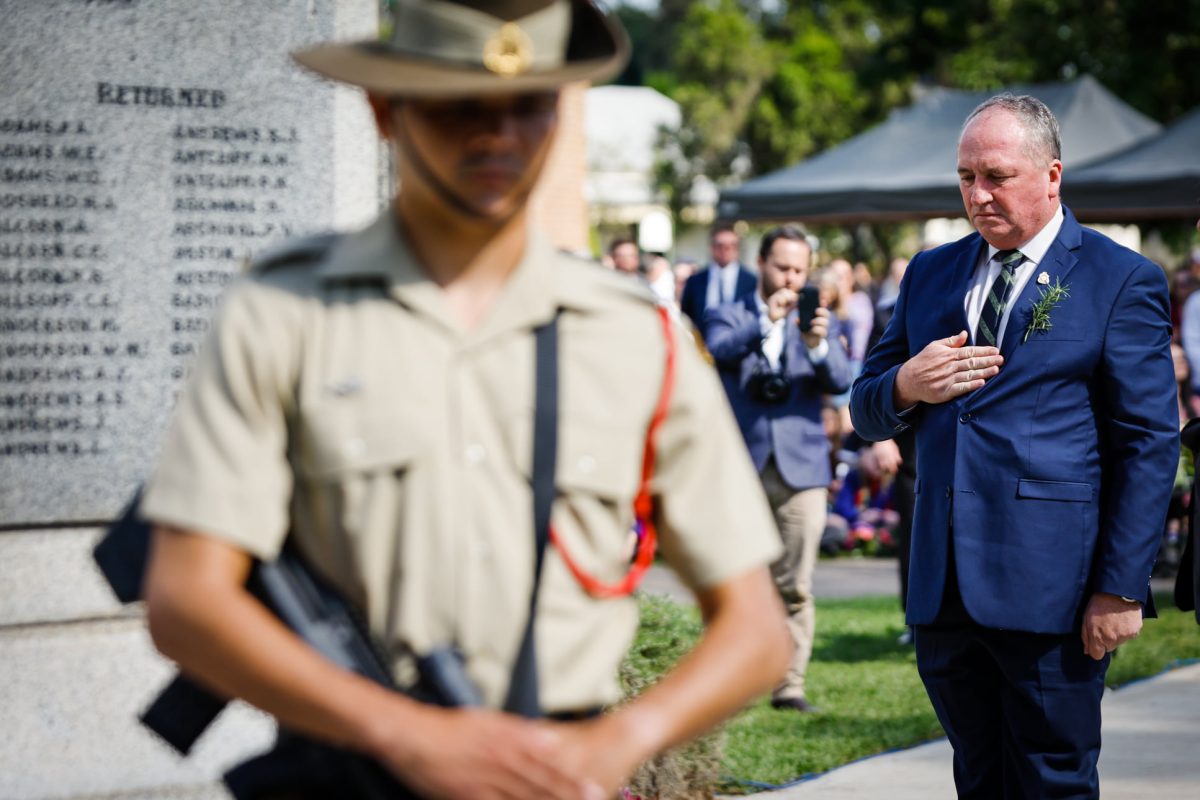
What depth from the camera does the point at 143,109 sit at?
4.90 meters

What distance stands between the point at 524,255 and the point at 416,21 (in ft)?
1.07

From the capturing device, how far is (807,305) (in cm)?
792

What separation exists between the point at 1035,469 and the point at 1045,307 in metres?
0.40

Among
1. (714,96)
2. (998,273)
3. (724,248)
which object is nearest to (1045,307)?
(998,273)

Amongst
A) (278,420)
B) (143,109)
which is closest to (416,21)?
(278,420)

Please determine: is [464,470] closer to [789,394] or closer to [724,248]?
[789,394]

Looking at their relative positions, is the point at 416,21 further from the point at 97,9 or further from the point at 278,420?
the point at 97,9

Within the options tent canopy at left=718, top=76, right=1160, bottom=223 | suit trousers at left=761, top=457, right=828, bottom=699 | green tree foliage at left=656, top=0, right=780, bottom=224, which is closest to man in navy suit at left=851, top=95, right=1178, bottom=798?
suit trousers at left=761, top=457, right=828, bottom=699

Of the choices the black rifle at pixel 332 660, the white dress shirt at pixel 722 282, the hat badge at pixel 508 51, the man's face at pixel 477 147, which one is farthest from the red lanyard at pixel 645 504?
the white dress shirt at pixel 722 282

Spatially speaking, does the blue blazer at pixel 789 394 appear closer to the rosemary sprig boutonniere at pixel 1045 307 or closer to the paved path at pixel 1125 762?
A: the paved path at pixel 1125 762

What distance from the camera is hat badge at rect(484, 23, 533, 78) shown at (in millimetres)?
2053

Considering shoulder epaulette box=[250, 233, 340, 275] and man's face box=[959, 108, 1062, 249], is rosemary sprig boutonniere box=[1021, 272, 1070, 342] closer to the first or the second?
man's face box=[959, 108, 1062, 249]

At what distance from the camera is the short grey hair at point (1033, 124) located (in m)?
4.23

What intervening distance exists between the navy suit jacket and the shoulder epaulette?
9.24 meters
